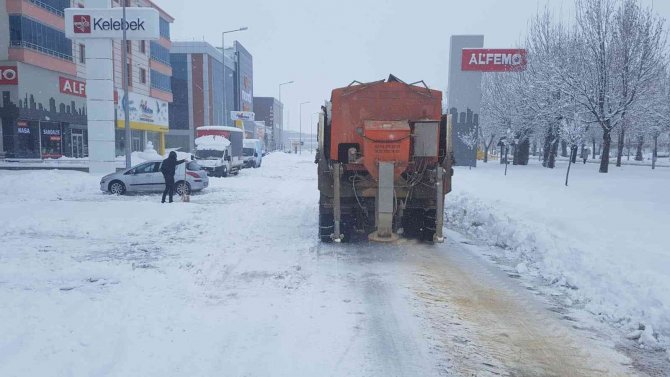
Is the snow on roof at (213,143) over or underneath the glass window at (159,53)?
underneath

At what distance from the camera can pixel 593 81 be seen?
26.6 metres

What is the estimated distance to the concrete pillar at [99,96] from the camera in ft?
78.2

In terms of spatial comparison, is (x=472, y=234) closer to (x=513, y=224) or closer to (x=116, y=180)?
(x=513, y=224)

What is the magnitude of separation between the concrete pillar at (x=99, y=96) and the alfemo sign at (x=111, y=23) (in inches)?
33.7

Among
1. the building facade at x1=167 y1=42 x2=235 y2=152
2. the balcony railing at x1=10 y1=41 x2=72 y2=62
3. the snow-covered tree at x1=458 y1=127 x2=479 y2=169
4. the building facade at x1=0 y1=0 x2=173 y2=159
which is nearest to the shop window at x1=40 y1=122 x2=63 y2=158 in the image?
the building facade at x1=0 y1=0 x2=173 y2=159

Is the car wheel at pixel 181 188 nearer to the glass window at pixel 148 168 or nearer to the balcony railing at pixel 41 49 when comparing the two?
the glass window at pixel 148 168

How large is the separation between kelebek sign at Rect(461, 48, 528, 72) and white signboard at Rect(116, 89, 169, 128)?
2981 cm

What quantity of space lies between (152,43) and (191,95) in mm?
20592

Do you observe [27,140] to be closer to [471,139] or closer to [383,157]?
[471,139]

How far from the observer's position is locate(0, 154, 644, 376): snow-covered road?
14.6 feet

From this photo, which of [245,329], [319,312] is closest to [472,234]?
[319,312]

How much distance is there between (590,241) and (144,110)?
46.5 meters

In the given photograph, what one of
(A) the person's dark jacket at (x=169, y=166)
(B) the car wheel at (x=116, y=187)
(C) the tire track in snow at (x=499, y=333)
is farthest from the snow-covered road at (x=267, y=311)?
(B) the car wheel at (x=116, y=187)

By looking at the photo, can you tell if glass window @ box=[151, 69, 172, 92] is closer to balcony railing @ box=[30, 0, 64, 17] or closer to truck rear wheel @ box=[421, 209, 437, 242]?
balcony railing @ box=[30, 0, 64, 17]
